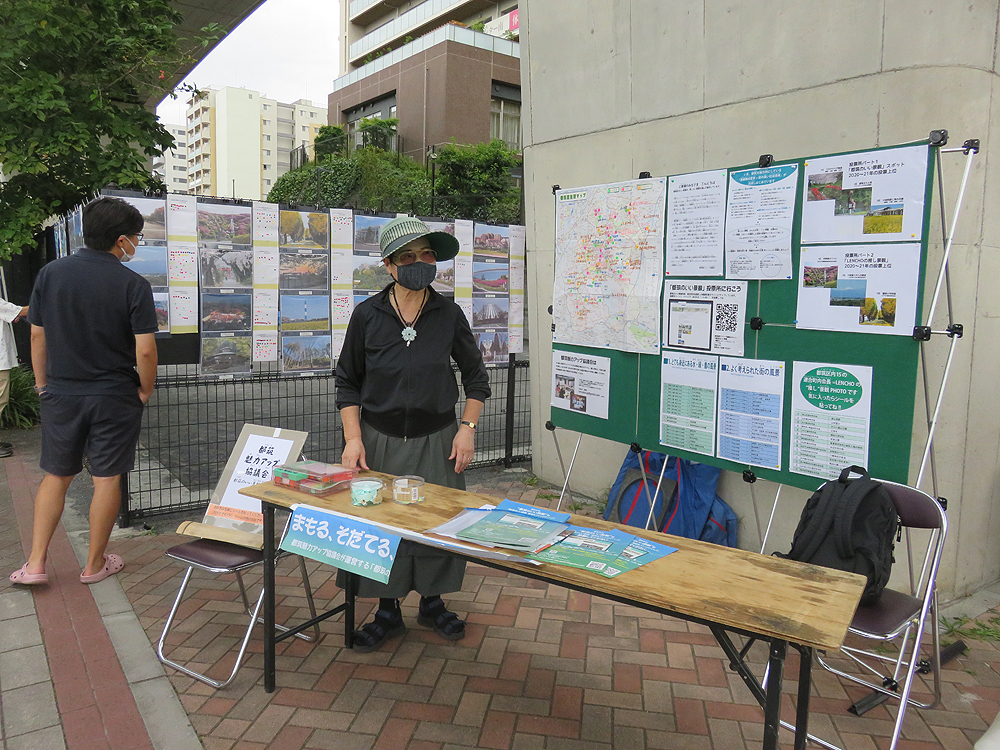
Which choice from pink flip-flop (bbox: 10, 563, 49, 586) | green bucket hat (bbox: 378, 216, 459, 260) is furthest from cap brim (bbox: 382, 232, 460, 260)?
pink flip-flop (bbox: 10, 563, 49, 586)

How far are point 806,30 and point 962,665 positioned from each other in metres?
3.23

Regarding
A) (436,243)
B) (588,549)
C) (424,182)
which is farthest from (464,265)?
(424,182)

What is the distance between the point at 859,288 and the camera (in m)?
3.01

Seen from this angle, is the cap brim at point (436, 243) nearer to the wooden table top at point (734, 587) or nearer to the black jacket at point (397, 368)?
the black jacket at point (397, 368)

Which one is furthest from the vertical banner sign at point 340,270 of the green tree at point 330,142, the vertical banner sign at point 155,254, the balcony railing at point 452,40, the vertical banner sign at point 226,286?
the green tree at point 330,142

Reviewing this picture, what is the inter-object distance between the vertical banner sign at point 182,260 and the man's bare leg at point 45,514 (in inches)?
45.8

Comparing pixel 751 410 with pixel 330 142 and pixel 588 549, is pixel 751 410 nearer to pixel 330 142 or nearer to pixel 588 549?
pixel 588 549

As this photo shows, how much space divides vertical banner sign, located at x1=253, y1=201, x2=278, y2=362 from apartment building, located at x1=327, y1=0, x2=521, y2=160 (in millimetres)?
25257

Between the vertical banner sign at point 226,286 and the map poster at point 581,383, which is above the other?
the vertical banner sign at point 226,286

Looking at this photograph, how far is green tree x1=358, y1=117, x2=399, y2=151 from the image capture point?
3192cm

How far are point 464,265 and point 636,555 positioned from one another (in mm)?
3736

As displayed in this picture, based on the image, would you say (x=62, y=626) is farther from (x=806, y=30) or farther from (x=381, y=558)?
(x=806, y=30)

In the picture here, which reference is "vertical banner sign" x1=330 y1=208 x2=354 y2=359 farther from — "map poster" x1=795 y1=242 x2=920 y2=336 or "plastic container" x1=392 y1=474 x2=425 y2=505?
"map poster" x1=795 y1=242 x2=920 y2=336

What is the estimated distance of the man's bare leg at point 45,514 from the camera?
3.50 meters
